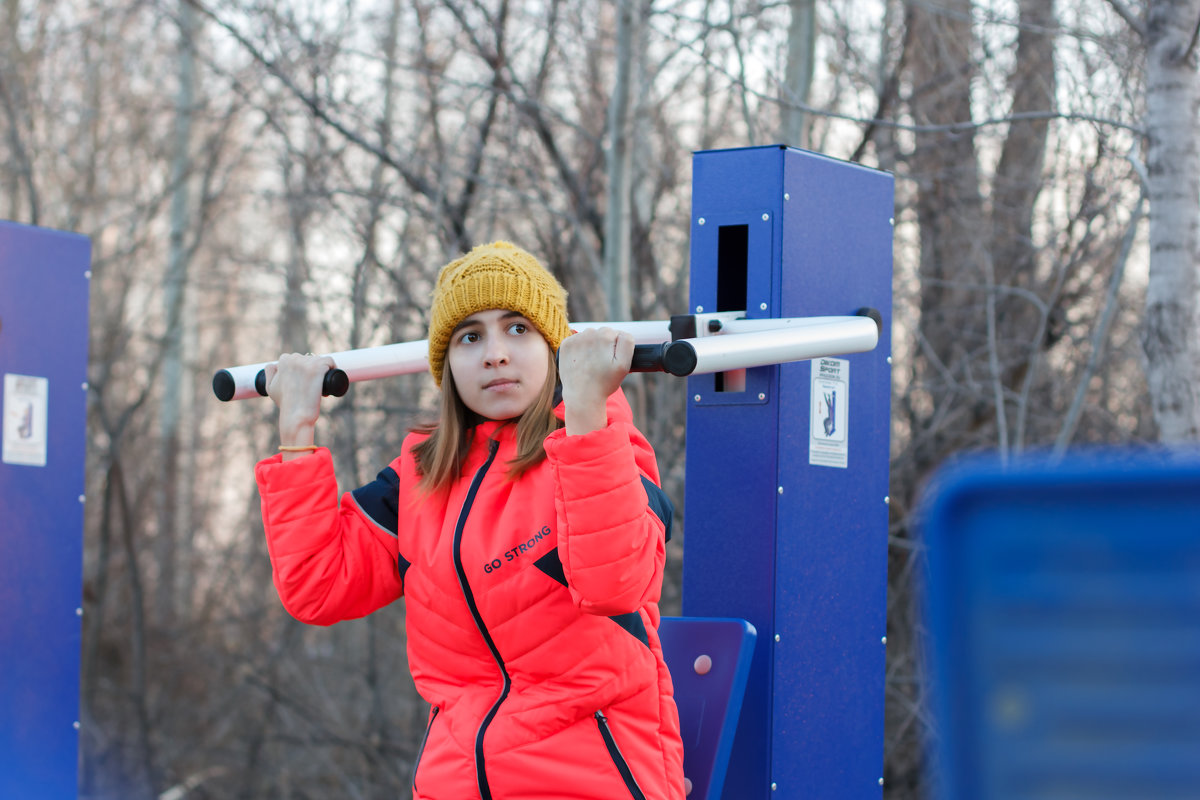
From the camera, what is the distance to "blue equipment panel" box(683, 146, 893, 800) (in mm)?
2287

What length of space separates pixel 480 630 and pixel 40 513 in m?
1.50

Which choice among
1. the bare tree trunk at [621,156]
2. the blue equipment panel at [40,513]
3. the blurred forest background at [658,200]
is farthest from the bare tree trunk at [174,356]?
the blue equipment panel at [40,513]

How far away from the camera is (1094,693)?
0.55 meters

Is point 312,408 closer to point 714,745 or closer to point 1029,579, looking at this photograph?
point 714,745

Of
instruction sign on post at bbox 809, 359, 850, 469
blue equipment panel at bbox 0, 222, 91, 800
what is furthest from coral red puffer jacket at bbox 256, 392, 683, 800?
blue equipment panel at bbox 0, 222, 91, 800

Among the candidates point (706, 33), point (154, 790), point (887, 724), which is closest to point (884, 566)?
point (706, 33)

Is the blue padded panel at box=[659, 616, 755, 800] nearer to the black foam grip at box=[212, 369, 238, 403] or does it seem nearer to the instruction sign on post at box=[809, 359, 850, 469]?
the instruction sign on post at box=[809, 359, 850, 469]

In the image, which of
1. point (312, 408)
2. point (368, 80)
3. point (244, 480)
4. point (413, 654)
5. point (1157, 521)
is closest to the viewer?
point (1157, 521)

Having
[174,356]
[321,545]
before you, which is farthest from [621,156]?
[174,356]

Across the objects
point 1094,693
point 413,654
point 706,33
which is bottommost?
point 413,654

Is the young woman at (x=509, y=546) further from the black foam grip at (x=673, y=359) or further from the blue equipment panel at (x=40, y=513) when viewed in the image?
the blue equipment panel at (x=40, y=513)

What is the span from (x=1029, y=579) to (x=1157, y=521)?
0.18 ft

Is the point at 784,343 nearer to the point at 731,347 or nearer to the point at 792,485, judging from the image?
the point at 731,347

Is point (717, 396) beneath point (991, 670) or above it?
above
